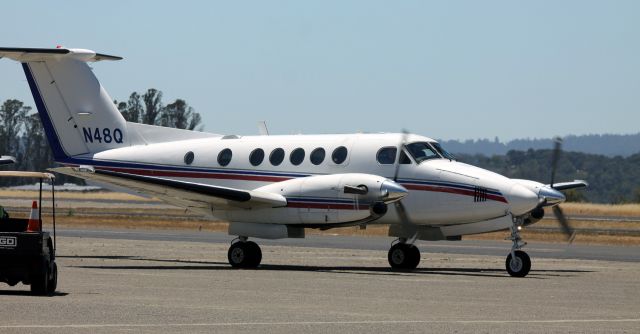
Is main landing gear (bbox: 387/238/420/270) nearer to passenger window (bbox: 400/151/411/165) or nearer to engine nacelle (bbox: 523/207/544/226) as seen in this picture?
passenger window (bbox: 400/151/411/165)

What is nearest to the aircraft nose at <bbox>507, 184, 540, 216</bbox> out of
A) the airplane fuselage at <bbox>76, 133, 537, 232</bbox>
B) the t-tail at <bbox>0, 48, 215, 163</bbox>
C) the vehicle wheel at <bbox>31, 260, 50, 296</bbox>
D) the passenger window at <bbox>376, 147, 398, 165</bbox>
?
the airplane fuselage at <bbox>76, 133, 537, 232</bbox>

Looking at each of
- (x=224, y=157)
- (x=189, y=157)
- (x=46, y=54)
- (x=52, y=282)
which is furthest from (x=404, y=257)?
(x=52, y=282)

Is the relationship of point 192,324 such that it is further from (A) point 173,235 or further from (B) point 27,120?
(B) point 27,120

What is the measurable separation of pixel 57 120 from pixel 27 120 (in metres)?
102

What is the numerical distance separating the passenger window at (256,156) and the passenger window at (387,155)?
10.9 feet

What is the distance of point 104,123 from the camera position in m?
32.3

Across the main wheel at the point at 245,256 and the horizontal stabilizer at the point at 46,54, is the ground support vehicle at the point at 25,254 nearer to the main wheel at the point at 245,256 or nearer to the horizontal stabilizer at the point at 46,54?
the main wheel at the point at 245,256

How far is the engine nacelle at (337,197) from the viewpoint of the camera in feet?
87.0

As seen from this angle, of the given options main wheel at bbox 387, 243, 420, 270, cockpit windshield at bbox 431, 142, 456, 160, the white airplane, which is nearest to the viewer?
the white airplane

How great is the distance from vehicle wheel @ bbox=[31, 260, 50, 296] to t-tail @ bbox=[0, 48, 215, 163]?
1385 centimetres

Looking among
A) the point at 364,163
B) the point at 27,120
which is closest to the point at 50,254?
the point at 364,163

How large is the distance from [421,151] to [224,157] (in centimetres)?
548

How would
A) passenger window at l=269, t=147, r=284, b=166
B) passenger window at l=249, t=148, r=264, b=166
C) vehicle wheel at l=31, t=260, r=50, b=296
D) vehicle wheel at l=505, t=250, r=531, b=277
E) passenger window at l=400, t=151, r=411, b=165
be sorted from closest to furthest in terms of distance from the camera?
vehicle wheel at l=31, t=260, r=50, b=296, vehicle wheel at l=505, t=250, r=531, b=277, passenger window at l=400, t=151, r=411, b=165, passenger window at l=269, t=147, r=284, b=166, passenger window at l=249, t=148, r=264, b=166

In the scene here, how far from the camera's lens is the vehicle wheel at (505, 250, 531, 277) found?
25797 millimetres
